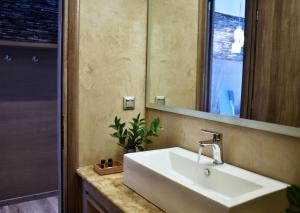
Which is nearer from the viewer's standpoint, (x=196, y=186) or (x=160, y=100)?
(x=196, y=186)

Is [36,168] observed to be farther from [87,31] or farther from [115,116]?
[87,31]

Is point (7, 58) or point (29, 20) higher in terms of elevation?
point (29, 20)

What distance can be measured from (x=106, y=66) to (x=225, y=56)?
26.5 inches

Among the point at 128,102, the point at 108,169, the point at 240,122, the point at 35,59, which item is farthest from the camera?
the point at 35,59

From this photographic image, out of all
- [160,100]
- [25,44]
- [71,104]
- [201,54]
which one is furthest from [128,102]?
[25,44]

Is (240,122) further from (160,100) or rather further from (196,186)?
(160,100)

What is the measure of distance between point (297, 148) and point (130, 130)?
905mm

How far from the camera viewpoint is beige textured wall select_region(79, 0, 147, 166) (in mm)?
1567

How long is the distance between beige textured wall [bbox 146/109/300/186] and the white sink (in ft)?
0.14

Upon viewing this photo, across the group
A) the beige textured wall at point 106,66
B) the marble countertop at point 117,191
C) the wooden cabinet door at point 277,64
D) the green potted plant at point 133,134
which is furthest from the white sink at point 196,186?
the beige textured wall at point 106,66

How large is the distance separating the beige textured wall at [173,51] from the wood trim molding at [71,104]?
0.48 metres

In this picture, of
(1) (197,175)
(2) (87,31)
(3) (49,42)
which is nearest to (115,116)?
(2) (87,31)

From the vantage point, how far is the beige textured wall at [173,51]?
5.22 feet

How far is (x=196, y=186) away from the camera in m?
1.11
